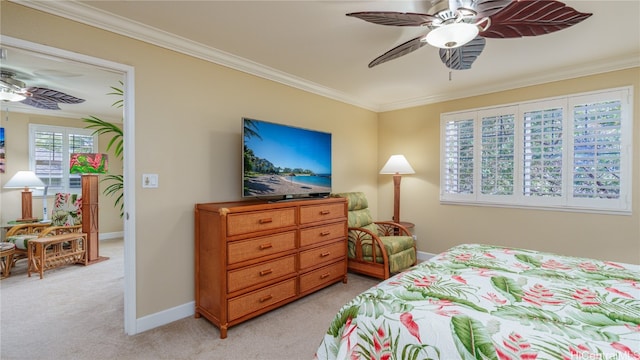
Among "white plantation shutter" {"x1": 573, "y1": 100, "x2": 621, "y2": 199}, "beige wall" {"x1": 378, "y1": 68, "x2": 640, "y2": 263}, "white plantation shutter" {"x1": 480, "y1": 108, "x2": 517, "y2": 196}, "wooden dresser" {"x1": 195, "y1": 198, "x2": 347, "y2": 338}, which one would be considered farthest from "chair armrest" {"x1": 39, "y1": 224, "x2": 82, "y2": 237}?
"white plantation shutter" {"x1": 573, "y1": 100, "x2": 621, "y2": 199}

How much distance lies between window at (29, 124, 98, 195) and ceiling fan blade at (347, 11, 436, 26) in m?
6.24

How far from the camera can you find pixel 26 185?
15.0 feet

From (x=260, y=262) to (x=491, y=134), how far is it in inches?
133

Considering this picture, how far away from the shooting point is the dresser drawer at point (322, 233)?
295 centimetres

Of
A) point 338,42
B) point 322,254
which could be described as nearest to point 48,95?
point 338,42

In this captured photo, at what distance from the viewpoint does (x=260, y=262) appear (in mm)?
2523

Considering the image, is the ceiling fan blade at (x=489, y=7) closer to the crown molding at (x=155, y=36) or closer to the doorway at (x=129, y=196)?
the crown molding at (x=155, y=36)

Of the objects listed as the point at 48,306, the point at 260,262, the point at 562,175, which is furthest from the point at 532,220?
the point at 48,306

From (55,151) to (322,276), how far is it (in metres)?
5.66

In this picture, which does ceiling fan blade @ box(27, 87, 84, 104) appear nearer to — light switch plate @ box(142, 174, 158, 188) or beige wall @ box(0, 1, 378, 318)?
beige wall @ box(0, 1, 378, 318)

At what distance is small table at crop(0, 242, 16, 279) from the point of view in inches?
139

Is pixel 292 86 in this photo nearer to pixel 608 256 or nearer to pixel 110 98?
pixel 110 98

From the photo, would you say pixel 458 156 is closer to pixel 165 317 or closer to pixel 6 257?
pixel 165 317

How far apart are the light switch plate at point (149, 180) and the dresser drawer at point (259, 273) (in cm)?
102
